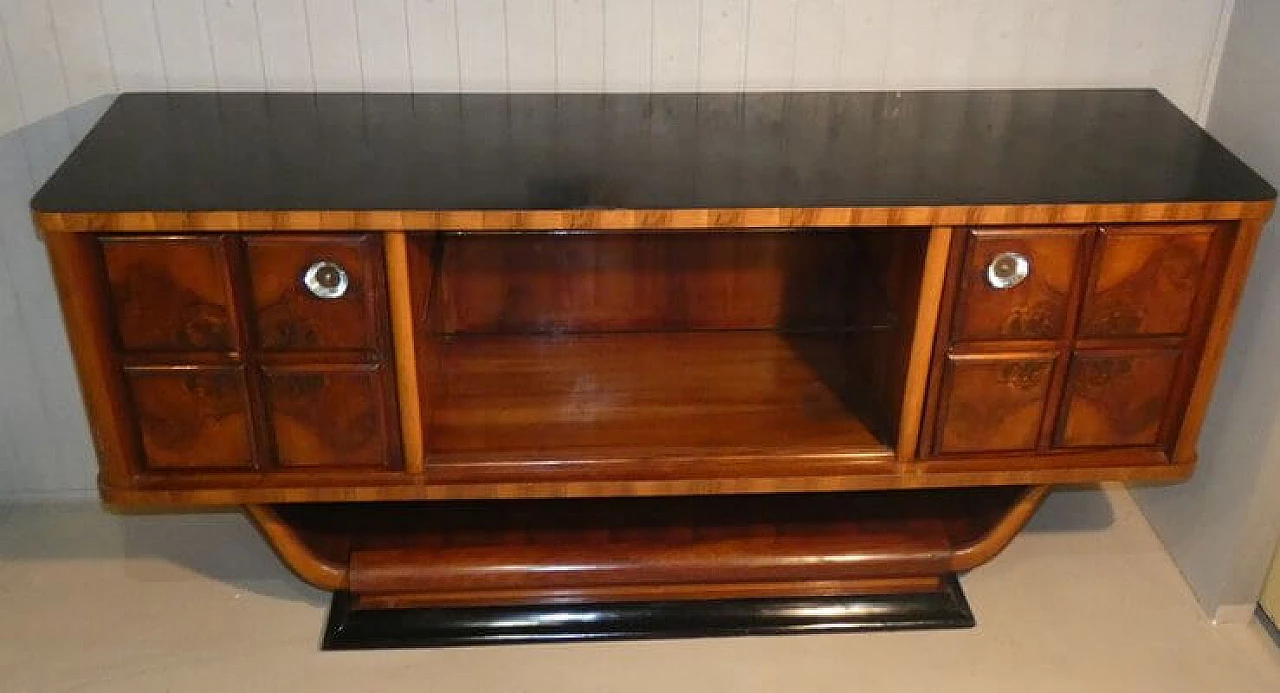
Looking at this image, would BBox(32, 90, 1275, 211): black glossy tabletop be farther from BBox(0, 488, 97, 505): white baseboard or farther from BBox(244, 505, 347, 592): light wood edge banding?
BBox(0, 488, 97, 505): white baseboard

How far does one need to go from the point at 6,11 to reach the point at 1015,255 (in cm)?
131

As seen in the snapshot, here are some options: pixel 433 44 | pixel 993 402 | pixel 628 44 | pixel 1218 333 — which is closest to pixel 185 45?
pixel 433 44

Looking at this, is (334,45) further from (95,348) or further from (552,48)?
(95,348)

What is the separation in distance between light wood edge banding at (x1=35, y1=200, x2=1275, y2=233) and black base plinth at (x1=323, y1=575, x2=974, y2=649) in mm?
612

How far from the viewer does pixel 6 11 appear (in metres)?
1.62

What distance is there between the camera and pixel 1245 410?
169 cm

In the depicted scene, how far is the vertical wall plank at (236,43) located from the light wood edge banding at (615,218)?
39 centimetres

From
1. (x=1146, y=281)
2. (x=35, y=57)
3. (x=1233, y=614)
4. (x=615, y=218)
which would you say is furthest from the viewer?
(x=1233, y=614)

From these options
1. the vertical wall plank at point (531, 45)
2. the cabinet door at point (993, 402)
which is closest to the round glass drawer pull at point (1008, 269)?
the cabinet door at point (993, 402)

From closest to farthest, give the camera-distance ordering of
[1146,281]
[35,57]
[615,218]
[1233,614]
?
[615,218] < [1146,281] < [35,57] < [1233,614]

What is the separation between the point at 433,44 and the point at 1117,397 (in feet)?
3.29

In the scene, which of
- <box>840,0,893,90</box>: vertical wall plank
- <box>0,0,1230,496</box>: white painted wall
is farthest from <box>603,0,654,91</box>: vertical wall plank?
<box>840,0,893,90</box>: vertical wall plank

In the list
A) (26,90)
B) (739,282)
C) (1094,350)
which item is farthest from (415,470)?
(1094,350)

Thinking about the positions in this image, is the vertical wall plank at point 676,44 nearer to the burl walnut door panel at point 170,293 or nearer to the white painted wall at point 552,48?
the white painted wall at point 552,48
